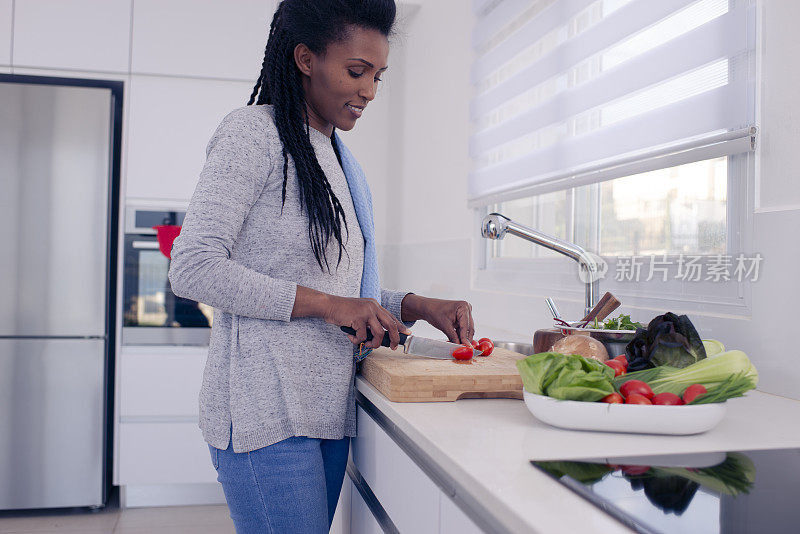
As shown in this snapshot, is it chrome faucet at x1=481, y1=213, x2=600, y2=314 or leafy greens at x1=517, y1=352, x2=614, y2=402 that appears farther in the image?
chrome faucet at x1=481, y1=213, x2=600, y2=314

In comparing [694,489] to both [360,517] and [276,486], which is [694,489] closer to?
[276,486]

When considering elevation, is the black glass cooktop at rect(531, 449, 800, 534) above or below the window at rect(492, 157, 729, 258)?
below

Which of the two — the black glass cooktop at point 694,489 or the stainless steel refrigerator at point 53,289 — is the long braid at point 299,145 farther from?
the stainless steel refrigerator at point 53,289

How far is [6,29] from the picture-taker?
113 inches

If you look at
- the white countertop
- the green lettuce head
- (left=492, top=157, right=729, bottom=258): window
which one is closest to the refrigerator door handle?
(left=492, top=157, right=729, bottom=258): window

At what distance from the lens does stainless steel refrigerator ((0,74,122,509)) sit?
2.77 metres

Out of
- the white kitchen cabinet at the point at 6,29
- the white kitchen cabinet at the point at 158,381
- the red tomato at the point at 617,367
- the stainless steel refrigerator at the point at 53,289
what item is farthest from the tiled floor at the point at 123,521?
the red tomato at the point at 617,367

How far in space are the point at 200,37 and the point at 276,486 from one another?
2.52 meters

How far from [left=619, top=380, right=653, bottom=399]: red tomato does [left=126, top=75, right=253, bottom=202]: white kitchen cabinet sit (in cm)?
247

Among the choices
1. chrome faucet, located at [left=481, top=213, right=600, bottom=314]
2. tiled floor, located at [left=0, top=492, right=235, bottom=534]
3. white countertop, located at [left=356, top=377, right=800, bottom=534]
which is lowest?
tiled floor, located at [left=0, top=492, right=235, bottom=534]

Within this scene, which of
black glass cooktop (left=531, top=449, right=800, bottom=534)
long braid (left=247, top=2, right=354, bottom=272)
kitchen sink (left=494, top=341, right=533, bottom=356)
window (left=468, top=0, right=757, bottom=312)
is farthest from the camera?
kitchen sink (left=494, top=341, right=533, bottom=356)

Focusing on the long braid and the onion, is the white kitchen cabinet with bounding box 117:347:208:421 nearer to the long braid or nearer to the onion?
the long braid

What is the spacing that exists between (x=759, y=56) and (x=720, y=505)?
2.91 feet

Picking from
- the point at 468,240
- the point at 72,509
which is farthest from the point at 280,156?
the point at 72,509
